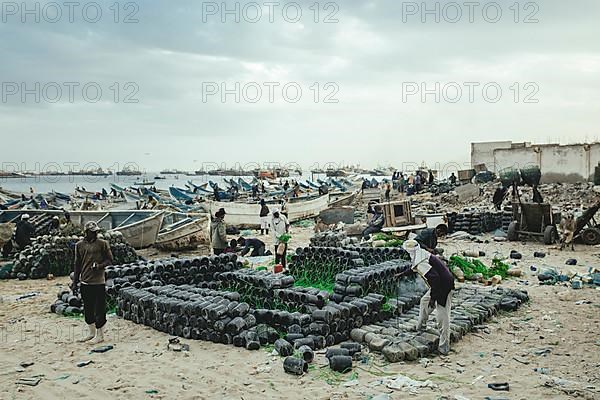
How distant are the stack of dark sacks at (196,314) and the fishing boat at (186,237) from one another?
310 inches

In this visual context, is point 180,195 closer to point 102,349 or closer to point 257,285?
point 257,285

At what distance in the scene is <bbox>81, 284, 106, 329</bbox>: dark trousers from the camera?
698 cm

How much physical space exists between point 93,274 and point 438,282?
450 cm

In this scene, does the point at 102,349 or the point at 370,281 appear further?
the point at 370,281

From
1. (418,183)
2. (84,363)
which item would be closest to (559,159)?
(418,183)

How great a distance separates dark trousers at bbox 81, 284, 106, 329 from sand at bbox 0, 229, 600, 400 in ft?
1.23

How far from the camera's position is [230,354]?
6480mm

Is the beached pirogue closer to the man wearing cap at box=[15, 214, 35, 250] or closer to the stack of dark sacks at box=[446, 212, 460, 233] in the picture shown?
the man wearing cap at box=[15, 214, 35, 250]

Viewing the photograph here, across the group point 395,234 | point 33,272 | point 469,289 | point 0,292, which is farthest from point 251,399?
point 395,234

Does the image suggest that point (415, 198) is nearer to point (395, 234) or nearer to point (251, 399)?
point (395, 234)

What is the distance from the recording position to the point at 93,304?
6.99 meters

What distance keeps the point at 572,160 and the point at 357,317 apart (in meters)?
23.7

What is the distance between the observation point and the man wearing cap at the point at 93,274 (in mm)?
6941

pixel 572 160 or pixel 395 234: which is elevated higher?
pixel 572 160
